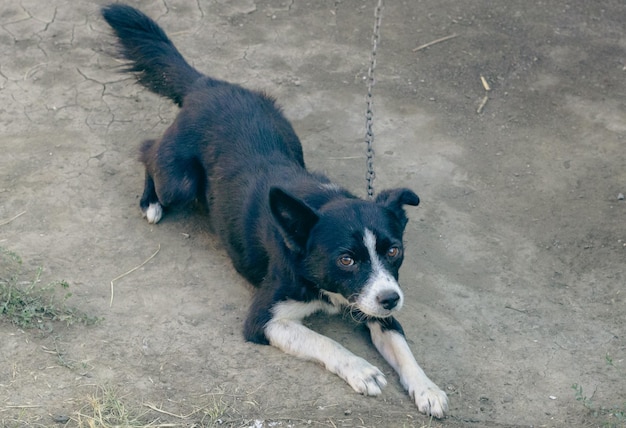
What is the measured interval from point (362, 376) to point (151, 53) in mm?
3031

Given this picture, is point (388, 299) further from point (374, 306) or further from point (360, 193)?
point (360, 193)

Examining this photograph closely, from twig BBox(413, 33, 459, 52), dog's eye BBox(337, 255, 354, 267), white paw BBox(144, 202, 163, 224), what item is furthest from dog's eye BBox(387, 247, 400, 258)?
twig BBox(413, 33, 459, 52)

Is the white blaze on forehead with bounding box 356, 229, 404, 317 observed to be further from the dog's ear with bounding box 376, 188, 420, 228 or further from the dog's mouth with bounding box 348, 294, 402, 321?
the dog's ear with bounding box 376, 188, 420, 228

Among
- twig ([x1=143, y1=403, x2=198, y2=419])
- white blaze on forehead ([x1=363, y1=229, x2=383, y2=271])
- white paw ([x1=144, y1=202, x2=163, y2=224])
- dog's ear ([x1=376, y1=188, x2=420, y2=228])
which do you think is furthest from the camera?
white paw ([x1=144, y1=202, x2=163, y2=224])

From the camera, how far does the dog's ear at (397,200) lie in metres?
5.14

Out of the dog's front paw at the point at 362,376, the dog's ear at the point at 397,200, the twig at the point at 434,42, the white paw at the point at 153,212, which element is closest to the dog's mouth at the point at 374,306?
the dog's front paw at the point at 362,376

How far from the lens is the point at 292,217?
Answer: 16.2 feet

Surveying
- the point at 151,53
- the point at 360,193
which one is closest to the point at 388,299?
the point at 360,193

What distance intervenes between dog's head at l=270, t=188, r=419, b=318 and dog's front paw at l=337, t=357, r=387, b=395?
0.30m

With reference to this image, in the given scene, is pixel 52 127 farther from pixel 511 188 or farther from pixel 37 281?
pixel 511 188

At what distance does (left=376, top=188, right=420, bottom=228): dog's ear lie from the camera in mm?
5141

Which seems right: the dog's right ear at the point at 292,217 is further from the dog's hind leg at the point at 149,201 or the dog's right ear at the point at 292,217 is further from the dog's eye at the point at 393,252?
the dog's hind leg at the point at 149,201

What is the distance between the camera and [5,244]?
5953mm

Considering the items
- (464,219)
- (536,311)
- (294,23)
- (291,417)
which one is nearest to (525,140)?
(464,219)
